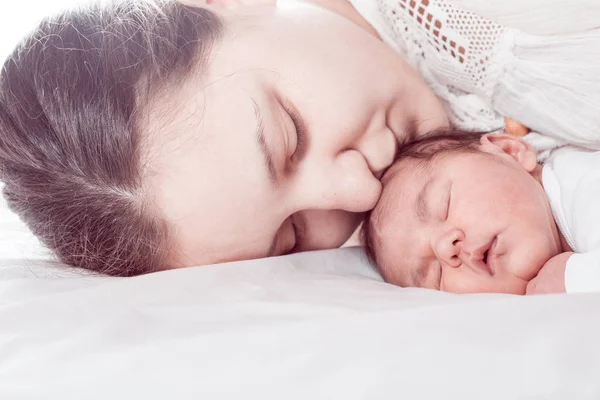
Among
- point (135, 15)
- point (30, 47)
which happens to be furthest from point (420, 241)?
point (30, 47)

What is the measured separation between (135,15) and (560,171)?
771mm

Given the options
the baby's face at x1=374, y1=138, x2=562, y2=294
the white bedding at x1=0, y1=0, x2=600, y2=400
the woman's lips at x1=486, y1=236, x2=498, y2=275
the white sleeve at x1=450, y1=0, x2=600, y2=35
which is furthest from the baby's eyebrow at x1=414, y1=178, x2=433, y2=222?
the white sleeve at x1=450, y1=0, x2=600, y2=35

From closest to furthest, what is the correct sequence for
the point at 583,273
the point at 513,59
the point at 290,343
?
the point at 290,343
the point at 583,273
the point at 513,59

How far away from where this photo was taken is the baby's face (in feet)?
2.98

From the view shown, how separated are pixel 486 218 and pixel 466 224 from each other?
0.11 feet

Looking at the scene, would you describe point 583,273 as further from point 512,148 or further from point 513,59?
point 513,59

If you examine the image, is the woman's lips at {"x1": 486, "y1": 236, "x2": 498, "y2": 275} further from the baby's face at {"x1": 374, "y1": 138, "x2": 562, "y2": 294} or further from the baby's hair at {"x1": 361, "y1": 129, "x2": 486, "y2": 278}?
the baby's hair at {"x1": 361, "y1": 129, "x2": 486, "y2": 278}

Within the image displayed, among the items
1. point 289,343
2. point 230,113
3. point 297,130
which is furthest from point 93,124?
point 289,343

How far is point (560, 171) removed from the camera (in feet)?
3.33

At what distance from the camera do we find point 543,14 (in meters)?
1.08

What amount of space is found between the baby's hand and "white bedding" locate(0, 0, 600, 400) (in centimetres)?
19

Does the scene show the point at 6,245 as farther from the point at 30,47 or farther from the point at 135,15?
the point at 135,15

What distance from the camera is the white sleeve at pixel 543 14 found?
1053 mm

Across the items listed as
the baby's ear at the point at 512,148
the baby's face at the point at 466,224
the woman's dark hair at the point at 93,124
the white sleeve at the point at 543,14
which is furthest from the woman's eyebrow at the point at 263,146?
the white sleeve at the point at 543,14
